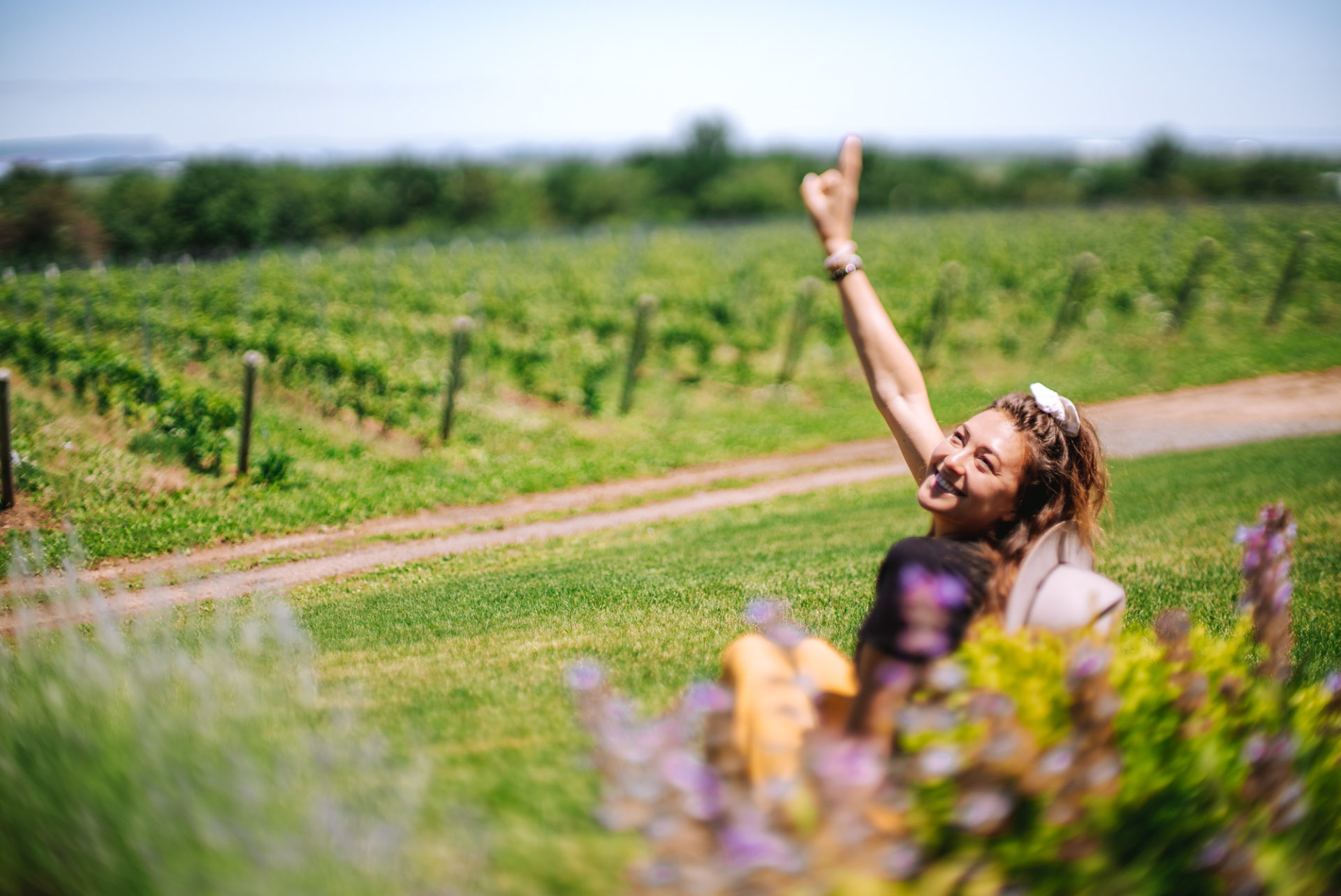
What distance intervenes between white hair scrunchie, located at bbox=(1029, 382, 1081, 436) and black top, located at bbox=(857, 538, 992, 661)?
0.50 m

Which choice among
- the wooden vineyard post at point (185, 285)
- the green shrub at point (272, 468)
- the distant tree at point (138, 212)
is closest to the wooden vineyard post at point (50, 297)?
the wooden vineyard post at point (185, 285)

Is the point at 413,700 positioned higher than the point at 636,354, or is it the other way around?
the point at 636,354

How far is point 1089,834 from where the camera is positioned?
1851mm

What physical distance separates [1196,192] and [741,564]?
265ft

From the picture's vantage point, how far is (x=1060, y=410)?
2568mm

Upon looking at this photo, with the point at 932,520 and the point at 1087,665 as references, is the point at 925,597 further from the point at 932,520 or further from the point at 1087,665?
the point at 932,520

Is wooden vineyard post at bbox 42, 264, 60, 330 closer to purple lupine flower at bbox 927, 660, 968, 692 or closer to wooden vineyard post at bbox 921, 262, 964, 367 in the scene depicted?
wooden vineyard post at bbox 921, 262, 964, 367

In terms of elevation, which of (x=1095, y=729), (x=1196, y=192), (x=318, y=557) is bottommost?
(x=318, y=557)

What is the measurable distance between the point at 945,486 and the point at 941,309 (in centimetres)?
1405

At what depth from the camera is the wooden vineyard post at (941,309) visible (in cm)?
1536

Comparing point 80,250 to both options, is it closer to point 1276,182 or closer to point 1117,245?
point 1117,245

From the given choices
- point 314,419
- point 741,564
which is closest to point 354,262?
point 314,419

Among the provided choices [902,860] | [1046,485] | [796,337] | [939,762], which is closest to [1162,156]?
[796,337]

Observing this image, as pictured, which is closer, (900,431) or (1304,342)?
(900,431)
